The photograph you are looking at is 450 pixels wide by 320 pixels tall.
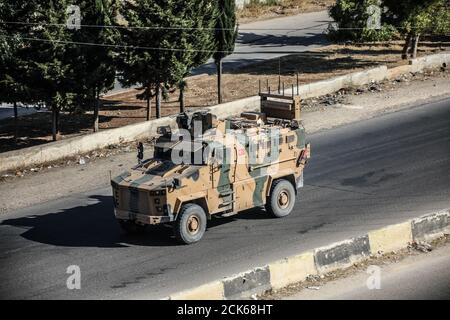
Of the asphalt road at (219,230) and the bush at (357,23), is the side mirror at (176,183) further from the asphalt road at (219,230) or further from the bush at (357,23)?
the bush at (357,23)

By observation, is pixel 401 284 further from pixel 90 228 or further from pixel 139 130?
pixel 139 130

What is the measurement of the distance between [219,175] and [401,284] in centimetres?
447

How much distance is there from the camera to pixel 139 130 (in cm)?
2608

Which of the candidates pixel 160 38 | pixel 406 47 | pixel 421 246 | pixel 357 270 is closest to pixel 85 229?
pixel 357 270

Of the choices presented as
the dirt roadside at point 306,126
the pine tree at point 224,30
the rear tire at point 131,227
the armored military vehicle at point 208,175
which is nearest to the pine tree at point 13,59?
the dirt roadside at point 306,126

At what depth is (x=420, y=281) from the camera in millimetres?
15141

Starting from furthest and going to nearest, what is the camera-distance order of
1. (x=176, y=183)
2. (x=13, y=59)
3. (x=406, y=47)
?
(x=406, y=47), (x=13, y=59), (x=176, y=183)

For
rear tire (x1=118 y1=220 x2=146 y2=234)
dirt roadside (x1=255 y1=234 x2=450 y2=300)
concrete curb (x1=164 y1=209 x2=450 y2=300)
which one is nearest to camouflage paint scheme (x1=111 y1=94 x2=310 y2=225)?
rear tire (x1=118 y1=220 x2=146 y2=234)

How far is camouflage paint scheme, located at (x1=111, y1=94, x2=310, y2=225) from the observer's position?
54.0 ft

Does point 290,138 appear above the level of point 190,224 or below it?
above

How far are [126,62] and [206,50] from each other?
9.69 ft

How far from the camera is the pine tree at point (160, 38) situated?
26375 millimetres

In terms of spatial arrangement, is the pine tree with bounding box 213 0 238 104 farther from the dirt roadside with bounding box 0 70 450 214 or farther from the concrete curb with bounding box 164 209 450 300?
the concrete curb with bounding box 164 209 450 300
